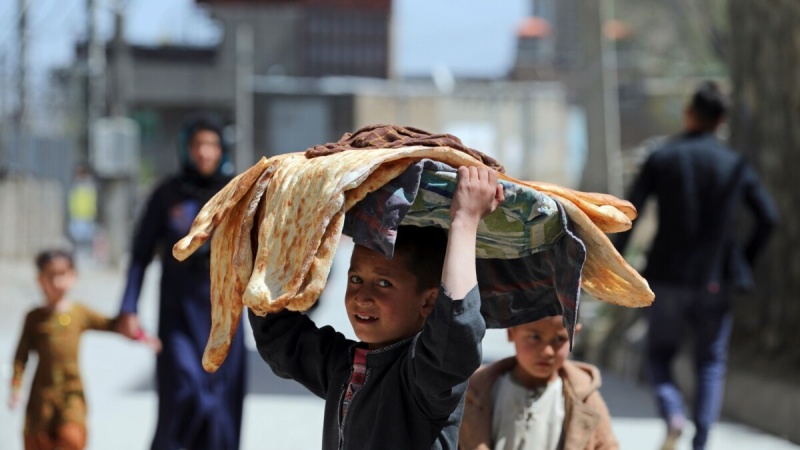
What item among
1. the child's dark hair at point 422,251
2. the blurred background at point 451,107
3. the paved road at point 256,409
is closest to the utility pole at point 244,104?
the blurred background at point 451,107

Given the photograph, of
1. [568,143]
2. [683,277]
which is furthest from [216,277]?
[568,143]

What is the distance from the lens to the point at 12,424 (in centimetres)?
820

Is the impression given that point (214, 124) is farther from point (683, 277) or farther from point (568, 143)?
point (568, 143)

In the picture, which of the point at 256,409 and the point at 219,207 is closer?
the point at 219,207

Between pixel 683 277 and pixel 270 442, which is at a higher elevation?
pixel 683 277

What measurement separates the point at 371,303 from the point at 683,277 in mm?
4108

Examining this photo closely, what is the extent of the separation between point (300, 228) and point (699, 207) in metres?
4.44

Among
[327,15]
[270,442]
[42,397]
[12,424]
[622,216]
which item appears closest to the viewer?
[622,216]

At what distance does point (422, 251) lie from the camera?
3.20 m

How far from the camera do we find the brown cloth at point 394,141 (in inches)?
118

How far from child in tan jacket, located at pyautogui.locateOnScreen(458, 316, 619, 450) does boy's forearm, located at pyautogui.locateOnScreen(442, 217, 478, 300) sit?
1.10m

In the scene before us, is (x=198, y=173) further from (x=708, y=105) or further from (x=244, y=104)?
(x=244, y=104)

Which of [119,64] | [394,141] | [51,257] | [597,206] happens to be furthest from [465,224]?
[119,64]

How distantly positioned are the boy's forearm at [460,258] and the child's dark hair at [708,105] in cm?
438
